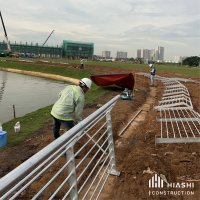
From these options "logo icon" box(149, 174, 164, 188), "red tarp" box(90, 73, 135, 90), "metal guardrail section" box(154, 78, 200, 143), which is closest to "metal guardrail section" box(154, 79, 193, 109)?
"metal guardrail section" box(154, 78, 200, 143)

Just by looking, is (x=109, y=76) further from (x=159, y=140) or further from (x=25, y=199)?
(x=25, y=199)

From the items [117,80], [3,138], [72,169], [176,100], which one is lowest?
[3,138]

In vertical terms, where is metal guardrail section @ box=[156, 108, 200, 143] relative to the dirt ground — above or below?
above

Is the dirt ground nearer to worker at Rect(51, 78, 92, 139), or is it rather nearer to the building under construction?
worker at Rect(51, 78, 92, 139)

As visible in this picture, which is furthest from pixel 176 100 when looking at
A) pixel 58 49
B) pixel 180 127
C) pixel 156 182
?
pixel 58 49

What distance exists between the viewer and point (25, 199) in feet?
17.6

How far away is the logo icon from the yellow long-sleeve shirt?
1904 mm

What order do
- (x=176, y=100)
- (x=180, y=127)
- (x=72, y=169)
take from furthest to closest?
(x=176, y=100)
(x=180, y=127)
(x=72, y=169)

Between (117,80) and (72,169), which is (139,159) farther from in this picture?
(117,80)

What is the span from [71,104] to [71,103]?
26mm

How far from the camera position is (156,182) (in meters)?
5.71

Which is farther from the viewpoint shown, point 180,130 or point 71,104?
point 180,130

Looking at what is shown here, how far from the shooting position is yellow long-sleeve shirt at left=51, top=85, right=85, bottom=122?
258 inches

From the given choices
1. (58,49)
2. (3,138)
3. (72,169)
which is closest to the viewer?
(72,169)
